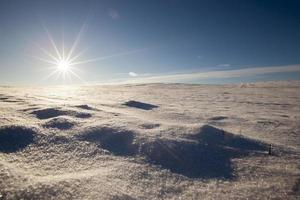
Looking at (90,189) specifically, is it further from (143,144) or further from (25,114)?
(25,114)

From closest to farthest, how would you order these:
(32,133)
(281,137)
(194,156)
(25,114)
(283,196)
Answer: (283,196), (194,156), (32,133), (281,137), (25,114)

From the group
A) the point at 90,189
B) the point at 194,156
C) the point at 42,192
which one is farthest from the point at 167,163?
the point at 42,192

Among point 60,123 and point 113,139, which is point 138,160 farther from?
point 60,123

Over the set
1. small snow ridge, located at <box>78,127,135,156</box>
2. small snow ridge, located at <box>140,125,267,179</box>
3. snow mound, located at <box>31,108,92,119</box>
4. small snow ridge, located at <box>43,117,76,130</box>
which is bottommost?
small snow ridge, located at <box>140,125,267,179</box>

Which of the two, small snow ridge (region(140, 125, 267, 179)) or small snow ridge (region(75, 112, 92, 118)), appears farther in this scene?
small snow ridge (region(75, 112, 92, 118))

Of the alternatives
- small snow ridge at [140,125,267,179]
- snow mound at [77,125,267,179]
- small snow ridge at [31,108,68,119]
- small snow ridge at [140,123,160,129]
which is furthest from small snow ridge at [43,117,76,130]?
small snow ridge at [140,125,267,179]

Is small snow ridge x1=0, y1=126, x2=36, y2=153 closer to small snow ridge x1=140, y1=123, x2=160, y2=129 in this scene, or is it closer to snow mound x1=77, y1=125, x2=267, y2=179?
snow mound x1=77, y1=125, x2=267, y2=179
